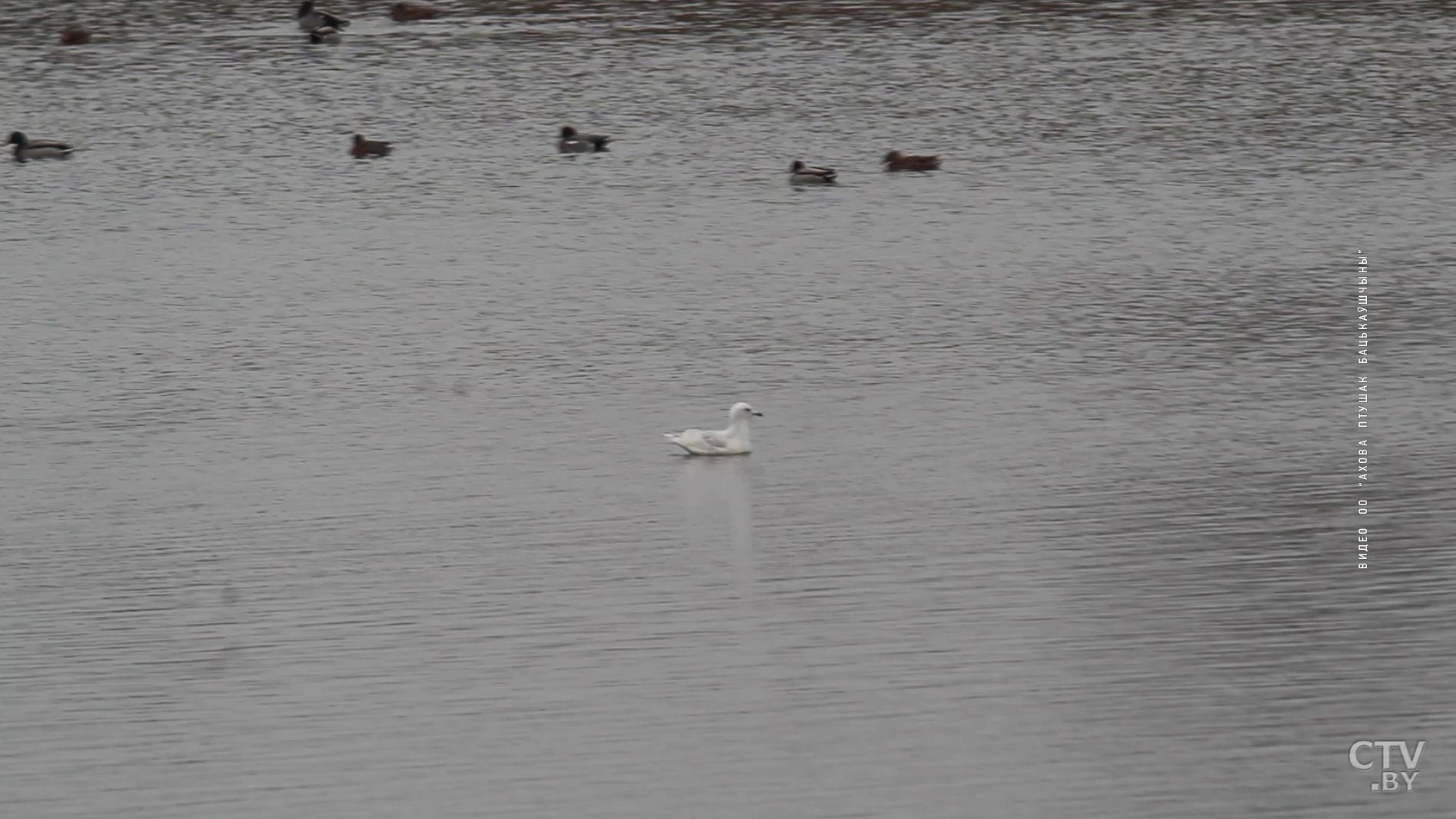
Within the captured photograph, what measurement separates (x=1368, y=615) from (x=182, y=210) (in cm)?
1859

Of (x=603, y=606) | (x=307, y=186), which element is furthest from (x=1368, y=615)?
(x=307, y=186)

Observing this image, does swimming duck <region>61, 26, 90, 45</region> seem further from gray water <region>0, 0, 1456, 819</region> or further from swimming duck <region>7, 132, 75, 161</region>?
swimming duck <region>7, 132, 75, 161</region>

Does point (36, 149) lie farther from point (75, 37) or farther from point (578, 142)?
point (75, 37)

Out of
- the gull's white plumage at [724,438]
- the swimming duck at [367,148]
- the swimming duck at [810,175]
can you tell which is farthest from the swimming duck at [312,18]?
the gull's white plumage at [724,438]

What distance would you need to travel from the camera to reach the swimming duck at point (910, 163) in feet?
103

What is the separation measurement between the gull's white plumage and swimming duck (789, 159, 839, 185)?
11.6 meters

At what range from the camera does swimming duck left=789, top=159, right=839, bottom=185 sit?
30.9 metres

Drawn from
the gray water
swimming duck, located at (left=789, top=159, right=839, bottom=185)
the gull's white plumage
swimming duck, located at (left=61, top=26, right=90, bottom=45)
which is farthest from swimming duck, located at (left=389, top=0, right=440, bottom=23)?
the gull's white plumage

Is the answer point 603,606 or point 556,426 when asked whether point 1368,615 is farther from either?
point 556,426

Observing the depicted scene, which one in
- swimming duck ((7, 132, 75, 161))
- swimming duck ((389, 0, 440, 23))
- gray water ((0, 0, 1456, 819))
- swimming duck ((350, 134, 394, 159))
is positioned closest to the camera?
gray water ((0, 0, 1456, 819))

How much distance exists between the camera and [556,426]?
2059 cm

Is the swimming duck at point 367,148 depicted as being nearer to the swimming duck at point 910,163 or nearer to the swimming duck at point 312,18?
the swimming duck at point 910,163

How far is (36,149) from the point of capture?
33625 millimetres

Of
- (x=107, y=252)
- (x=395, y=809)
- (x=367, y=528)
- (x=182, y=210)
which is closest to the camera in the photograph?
(x=395, y=809)
